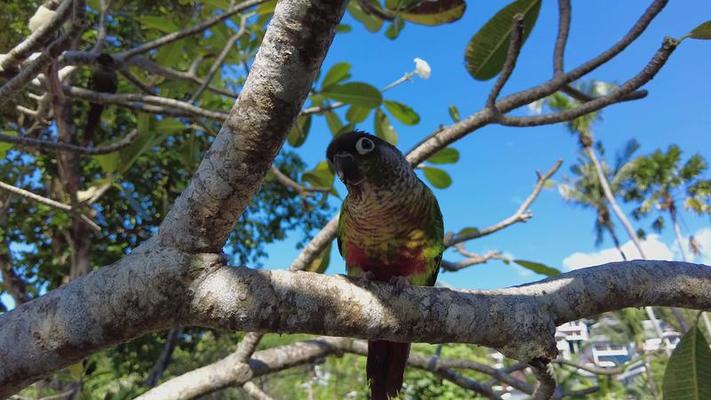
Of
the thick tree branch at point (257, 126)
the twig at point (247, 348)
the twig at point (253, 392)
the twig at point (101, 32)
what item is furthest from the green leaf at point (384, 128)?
the thick tree branch at point (257, 126)

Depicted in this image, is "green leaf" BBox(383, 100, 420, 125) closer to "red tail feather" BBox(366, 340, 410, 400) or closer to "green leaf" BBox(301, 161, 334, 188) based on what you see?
"green leaf" BBox(301, 161, 334, 188)

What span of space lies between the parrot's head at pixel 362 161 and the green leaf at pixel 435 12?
0.94 m

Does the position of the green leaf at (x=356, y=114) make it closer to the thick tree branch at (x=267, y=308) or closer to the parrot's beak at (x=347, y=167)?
the parrot's beak at (x=347, y=167)

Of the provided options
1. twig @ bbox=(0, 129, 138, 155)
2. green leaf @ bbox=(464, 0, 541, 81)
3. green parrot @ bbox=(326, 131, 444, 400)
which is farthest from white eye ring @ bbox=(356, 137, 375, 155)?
twig @ bbox=(0, 129, 138, 155)

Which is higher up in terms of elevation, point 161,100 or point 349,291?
point 161,100

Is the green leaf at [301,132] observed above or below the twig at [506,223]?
above

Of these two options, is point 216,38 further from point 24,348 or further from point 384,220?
point 24,348

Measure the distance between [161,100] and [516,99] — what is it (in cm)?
199

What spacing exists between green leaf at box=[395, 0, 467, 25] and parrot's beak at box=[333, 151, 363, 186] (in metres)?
1.09

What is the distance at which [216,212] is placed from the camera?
1164 millimetres

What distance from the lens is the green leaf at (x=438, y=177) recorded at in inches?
140

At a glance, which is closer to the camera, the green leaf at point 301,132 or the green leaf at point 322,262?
the green leaf at point 322,262

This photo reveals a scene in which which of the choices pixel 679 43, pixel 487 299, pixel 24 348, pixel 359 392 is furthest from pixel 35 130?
pixel 359 392

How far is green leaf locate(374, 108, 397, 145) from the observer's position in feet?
11.8
